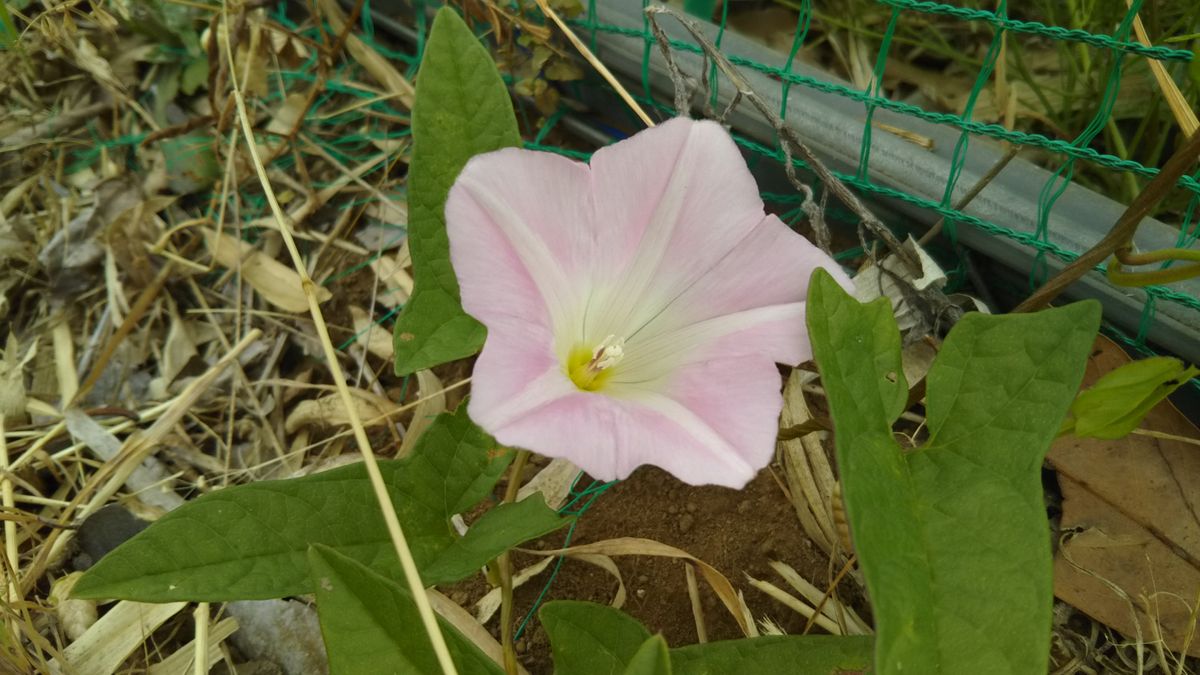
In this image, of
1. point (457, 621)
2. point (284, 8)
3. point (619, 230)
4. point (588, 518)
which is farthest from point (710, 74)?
point (284, 8)

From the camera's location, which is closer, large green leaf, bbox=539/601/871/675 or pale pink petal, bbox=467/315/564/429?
pale pink petal, bbox=467/315/564/429

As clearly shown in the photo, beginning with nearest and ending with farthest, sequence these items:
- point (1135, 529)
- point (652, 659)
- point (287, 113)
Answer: point (652, 659) < point (1135, 529) < point (287, 113)

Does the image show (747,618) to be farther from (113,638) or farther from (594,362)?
(113,638)

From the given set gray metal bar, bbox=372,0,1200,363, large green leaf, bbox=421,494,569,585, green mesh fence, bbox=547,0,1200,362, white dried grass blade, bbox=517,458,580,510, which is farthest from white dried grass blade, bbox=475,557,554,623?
gray metal bar, bbox=372,0,1200,363

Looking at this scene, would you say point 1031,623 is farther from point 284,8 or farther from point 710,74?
point 284,8

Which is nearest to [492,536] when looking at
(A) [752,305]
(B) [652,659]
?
(B) [652,659]

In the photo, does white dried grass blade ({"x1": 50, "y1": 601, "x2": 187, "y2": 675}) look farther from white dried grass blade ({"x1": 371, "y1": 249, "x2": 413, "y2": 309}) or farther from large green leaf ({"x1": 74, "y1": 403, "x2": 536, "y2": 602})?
white dried grass blade ({"x1": 371, "y1": 249, "x2": 413, "y2": 309})

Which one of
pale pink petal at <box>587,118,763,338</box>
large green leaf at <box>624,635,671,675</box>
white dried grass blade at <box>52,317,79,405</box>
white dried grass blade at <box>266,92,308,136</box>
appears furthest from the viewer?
white dried grass blade at <box>266,92,308,136</box>
